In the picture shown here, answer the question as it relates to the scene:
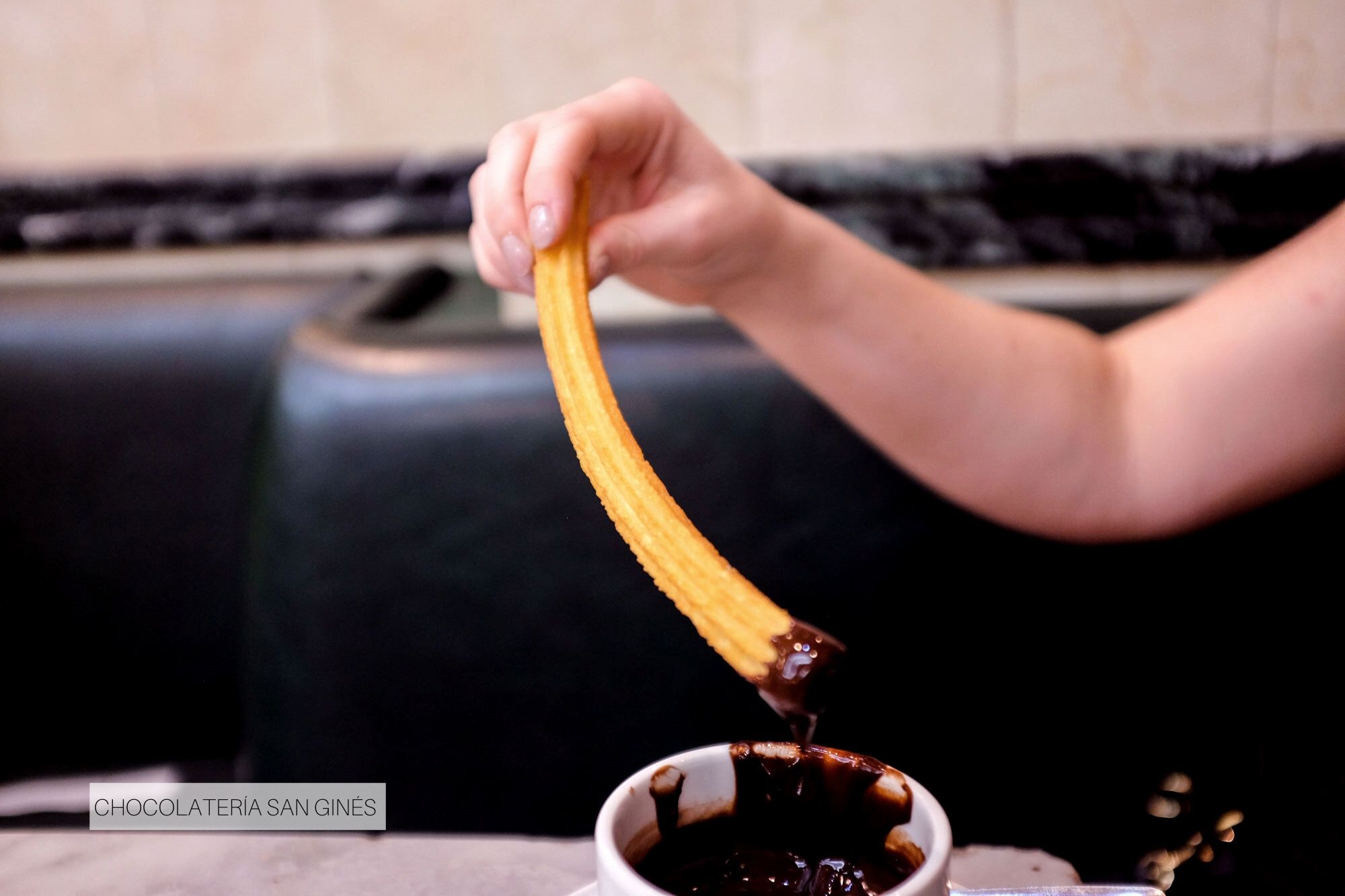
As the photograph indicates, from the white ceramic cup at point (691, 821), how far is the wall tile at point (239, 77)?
992 mm

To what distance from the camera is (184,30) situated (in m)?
1.14

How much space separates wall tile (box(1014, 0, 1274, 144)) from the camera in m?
1.01

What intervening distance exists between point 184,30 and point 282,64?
11 centimetres

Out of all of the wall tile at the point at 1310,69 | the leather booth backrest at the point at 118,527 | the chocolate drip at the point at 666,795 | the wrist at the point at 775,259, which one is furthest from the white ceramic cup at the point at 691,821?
the wall tile at the point at 1310,69

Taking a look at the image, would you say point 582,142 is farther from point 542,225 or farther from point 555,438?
point 555,438

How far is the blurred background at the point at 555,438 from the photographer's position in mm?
760

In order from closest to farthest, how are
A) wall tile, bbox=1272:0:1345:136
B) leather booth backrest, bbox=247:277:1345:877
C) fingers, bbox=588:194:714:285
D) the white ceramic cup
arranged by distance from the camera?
1. the white ceramic cup
2. fingers, bbox=588:194:714:285
3. leather booth backrest, bbox=247:277:1345:877
4. wall tile, bbox=1272:0:1345:136

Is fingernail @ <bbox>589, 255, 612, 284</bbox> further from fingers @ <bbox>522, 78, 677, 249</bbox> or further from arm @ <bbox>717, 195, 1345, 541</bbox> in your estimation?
arm @ <bbox>717, 195, 1345, 541</bbox>

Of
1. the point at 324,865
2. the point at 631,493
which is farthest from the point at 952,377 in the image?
the point at 324,865

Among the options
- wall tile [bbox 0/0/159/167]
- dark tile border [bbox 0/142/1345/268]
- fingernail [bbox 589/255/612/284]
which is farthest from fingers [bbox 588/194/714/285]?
wall tile [bbox 0/0/159/167]

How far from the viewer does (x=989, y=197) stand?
106 cm

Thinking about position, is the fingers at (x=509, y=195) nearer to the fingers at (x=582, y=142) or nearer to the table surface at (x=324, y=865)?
the fingers at (x=582, y=142)

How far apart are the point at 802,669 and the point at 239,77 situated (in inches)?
42.7

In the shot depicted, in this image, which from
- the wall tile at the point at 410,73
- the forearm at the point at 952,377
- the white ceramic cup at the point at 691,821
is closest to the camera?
the white ceramic cup at the point at 691,821
